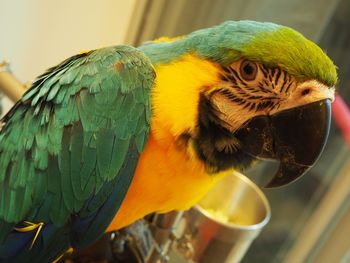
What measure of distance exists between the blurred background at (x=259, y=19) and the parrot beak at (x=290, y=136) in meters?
0.54

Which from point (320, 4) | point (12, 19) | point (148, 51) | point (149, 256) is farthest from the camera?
point (12, 19)

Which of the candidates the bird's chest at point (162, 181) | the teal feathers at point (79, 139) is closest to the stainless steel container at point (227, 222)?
the bird's chest at point (162, 181)

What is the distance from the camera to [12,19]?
146 cm

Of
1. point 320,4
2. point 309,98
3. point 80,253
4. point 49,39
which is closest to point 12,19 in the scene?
point 49,39

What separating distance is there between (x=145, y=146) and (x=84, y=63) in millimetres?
157

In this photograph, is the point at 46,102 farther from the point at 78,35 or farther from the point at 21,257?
the point at 78,35

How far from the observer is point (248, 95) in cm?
60

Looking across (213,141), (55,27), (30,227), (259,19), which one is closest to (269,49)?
(213,141)

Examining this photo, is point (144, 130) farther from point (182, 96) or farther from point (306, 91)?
point (306, 91)

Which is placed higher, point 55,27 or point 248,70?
point 248,70

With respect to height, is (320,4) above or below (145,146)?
above

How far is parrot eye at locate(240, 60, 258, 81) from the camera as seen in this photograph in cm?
Answer: 58

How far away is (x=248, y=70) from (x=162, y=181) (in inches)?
8.3

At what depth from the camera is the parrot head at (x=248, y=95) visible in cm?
57
